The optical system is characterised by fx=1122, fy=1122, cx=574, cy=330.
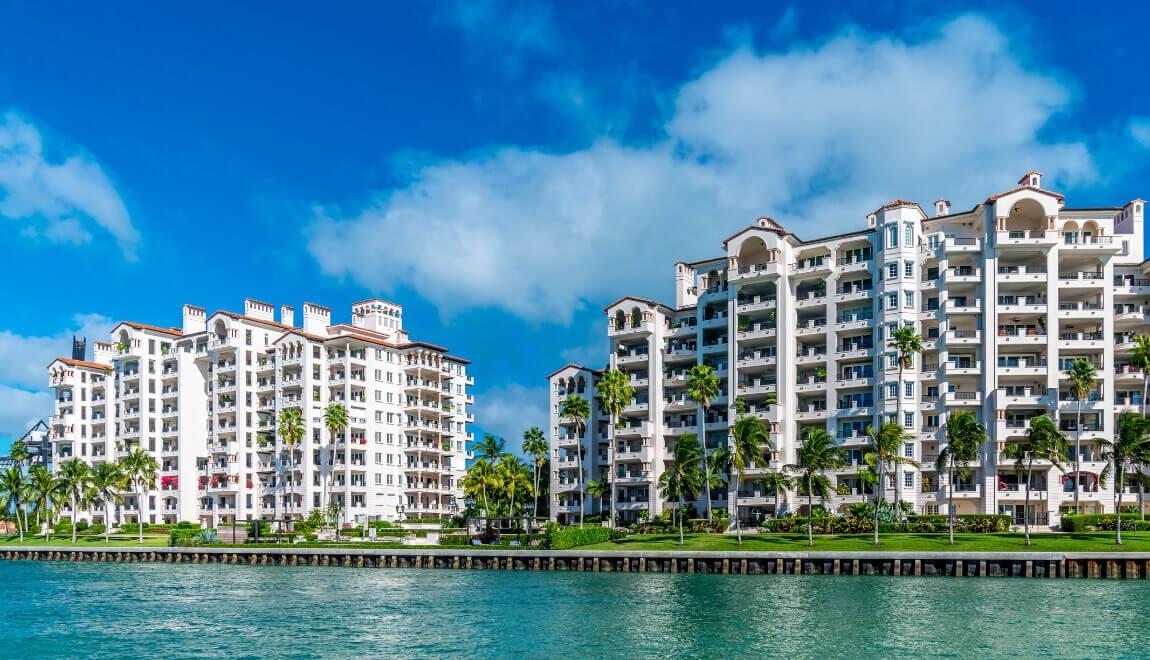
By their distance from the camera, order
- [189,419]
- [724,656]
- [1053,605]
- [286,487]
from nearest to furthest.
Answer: [724,656] < [1053,605] < [286,487] < [189,419]

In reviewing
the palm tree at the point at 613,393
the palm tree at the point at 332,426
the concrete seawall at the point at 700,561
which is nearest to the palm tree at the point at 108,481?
the concrete seawall at the point at 700,561

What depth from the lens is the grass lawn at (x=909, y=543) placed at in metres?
99.8

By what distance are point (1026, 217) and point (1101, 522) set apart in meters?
38.7

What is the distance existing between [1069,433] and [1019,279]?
18.3 meters

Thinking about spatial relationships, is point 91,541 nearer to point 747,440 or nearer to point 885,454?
point 747,440

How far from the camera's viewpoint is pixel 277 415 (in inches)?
6993

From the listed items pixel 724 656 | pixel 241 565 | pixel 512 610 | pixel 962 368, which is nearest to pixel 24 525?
pixel 241 565

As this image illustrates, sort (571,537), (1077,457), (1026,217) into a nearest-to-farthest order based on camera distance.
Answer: (571,537) → (1077,457) → (1026,217)

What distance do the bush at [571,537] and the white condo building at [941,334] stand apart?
2328 centimetres

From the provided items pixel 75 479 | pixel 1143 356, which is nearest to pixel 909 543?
pixel 1143 356

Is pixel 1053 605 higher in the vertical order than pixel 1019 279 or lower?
lower

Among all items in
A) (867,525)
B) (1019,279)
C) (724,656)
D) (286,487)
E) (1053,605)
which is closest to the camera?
(724,656)

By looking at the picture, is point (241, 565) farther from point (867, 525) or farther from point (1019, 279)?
point (1019, 279)

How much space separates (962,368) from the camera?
131 metres
